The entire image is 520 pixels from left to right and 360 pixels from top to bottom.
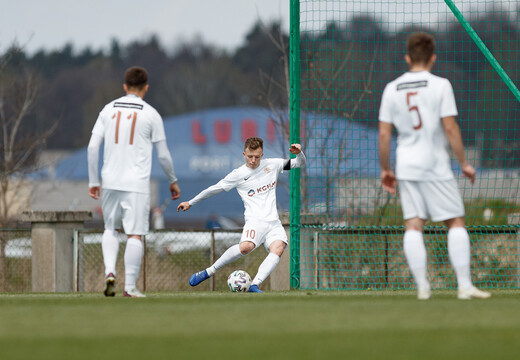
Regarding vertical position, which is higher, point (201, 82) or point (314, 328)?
point (201, 82)

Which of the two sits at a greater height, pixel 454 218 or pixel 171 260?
pixel 454 218

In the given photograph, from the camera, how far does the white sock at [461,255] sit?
754 cm

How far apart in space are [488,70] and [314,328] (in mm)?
9509

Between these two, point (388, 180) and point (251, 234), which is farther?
point (251, 234)

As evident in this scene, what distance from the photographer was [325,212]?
1442 centimetres

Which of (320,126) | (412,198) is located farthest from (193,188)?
(412,198)

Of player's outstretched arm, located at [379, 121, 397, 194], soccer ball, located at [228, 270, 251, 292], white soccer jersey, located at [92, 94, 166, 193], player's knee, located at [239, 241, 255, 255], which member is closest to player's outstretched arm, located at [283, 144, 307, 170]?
player's knee, located at [239, 241, 255, 255]

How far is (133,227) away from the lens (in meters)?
8.67

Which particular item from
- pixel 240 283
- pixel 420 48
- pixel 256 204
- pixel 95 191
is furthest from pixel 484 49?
pixel 95 191

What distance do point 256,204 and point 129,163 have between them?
2647 mm

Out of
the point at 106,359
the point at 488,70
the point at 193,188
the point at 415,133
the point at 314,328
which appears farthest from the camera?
the point at 193,188

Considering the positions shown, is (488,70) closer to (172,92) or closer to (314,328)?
(314,328)

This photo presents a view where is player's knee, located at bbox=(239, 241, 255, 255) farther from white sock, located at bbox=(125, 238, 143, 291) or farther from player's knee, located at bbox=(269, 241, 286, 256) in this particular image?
white sock, located at bbox=(125, 238, 143, 291)

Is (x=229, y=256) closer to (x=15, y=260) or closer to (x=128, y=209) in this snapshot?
(x=128, y=209)
